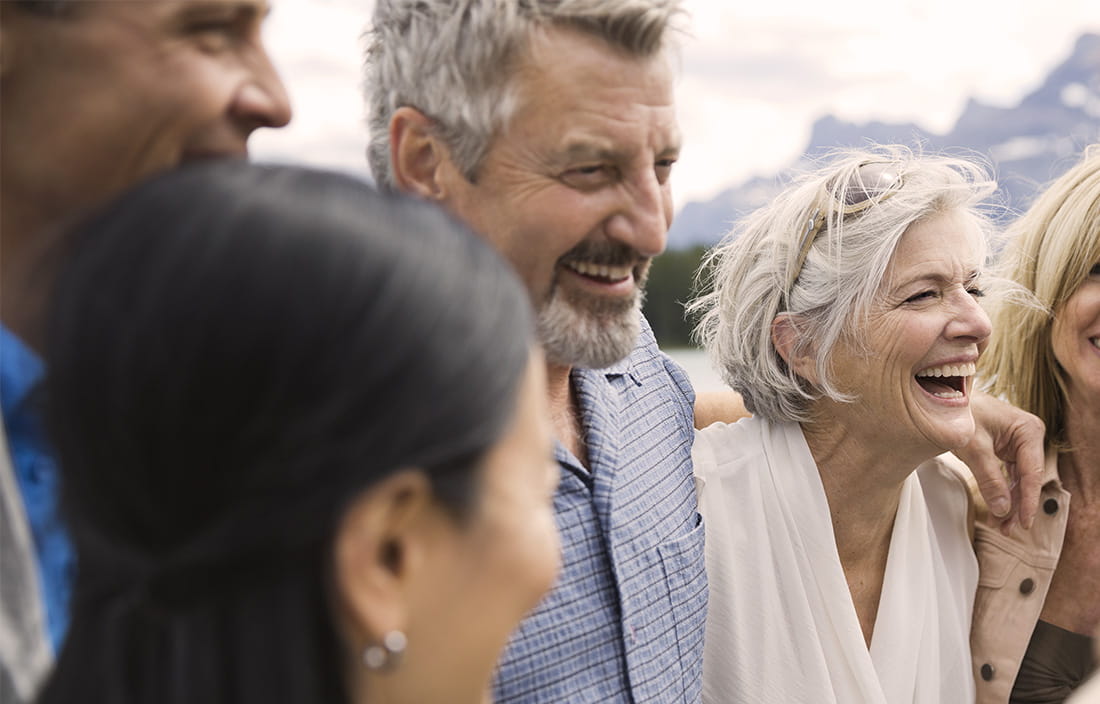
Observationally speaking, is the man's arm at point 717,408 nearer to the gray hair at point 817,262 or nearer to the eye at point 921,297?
the gray hair at point 817,262

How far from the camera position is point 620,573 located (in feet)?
6.47

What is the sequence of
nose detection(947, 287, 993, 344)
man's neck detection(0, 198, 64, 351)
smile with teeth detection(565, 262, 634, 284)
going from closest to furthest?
man's neck detection(0, 198, 64, 351)
smile with teeth detection(565, 262, 634, 284)
nose detection(947, 287, 993, 344)

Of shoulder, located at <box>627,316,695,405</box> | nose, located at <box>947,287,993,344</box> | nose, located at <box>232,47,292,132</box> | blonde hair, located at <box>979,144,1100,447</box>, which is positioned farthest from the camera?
blonde hair, located at <box>979,144,1100,447</box>

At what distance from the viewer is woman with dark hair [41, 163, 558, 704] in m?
0.83

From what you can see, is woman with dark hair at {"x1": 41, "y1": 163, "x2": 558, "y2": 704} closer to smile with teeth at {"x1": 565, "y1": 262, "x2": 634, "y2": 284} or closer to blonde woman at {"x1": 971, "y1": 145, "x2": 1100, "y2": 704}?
smile with teeth at {"x1": 565, "y1": 262, "x2": 634, "y2": 284}

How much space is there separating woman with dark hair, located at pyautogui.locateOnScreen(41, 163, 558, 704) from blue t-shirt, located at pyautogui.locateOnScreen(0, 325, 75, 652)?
0.71 feet

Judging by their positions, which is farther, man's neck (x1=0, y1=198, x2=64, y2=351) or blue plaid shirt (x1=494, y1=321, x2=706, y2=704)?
blue plaid shirt (x1=494, y1=321, x2=706, y2=704)

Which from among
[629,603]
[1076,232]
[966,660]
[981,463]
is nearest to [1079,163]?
[1076,232]

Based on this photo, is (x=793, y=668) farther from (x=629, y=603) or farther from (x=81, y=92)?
(x=81, y=92)

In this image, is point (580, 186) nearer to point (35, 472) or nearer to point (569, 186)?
point (569, 186)

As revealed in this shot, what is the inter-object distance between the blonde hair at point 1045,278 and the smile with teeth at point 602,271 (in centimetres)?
159

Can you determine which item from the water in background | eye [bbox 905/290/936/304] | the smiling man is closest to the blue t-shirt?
the smiling man

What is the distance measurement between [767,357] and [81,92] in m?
2.02

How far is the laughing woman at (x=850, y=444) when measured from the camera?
2.56 m
